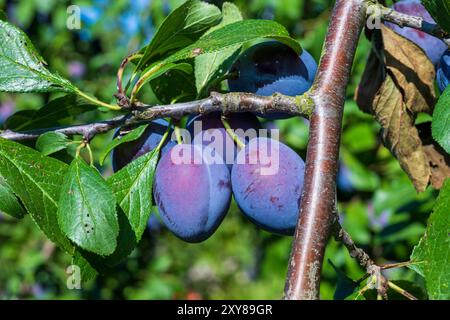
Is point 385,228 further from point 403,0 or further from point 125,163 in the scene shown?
point 125,163

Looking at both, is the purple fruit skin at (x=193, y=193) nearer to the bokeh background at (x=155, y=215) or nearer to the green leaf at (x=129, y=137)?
the green leaf at (x=129, y=137)

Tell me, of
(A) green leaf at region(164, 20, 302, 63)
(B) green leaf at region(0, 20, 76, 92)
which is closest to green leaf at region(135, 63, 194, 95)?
(A) green leaf at region(164, 20, 302, 63)

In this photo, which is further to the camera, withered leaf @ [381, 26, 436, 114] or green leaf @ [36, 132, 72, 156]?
withered leaf @ [381, 26, 436, 114]

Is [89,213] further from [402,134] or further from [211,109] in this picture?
[402,134]

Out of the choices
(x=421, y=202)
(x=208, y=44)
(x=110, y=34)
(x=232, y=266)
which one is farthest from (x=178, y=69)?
(x=232, y=266)

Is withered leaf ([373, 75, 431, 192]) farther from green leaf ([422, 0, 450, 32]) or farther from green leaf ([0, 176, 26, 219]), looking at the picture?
green leaf ([0, 176, 26, 219])

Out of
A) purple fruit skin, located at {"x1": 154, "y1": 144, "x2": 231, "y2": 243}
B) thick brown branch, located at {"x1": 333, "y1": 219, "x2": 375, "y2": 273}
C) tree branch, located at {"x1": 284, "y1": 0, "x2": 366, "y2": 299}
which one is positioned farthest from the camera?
purple fruit skin, located at {"x1": 154, "y1": 144, "x2": 231, "y2": 243}
